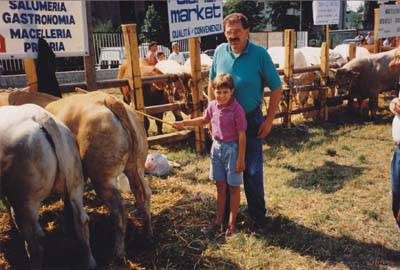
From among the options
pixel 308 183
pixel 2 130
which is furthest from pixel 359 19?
pixel 2 130

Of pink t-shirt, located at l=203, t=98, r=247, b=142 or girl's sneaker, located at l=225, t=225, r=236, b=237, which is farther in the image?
girl's sneaker, located at l=225, t=225, r=236, b=237

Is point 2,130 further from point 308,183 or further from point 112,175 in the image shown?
point 308,183

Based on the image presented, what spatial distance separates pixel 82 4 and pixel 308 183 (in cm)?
387

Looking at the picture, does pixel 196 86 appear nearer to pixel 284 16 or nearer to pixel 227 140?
pixel 227 140

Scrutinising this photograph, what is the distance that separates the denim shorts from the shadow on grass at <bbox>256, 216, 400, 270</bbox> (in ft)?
2.23

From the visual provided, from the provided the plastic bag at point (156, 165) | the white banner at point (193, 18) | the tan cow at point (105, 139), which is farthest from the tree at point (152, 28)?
the tan cow at point (105, 139)

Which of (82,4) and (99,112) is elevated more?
(82,4)

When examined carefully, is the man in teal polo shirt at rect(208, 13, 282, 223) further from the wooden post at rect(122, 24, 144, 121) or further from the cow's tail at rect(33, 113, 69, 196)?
the wooden post at rect(122, 24, 144, 121)

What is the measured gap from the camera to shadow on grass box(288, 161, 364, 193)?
18.6ft

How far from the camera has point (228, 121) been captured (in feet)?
13.1

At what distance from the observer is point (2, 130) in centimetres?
297

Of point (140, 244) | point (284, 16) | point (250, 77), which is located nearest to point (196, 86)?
point (250, 77)

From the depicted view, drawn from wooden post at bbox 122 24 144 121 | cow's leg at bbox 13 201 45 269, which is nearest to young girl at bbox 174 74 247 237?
cow's leg at bbox 13 201 45 269

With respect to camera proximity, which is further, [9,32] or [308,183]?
[308,183]
